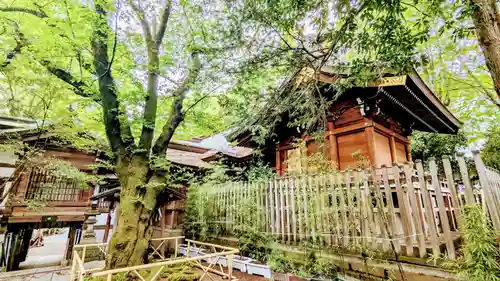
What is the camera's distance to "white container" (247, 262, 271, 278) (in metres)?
5.83

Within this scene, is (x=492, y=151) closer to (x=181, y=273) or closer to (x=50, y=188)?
(x=181, y=273)

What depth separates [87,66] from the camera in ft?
20.9

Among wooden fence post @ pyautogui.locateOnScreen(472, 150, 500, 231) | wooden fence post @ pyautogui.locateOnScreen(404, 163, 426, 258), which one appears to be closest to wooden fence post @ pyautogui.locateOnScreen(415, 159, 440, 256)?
wooden fence post @ pyautogui.locateOnScreen(404, 163, 426, 258)

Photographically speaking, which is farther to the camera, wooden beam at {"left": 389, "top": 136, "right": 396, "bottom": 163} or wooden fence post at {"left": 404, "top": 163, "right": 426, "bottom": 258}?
wooden beam at {"left": 389, "top": 136, "right": 396, "bottom": 163}

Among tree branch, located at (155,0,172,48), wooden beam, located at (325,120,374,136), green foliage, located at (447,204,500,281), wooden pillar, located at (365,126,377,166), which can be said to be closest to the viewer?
green foliage, located at (447,204,500,281)

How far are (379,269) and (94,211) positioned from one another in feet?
46.6

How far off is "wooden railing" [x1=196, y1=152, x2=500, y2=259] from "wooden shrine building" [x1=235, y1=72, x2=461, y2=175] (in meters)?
1.88

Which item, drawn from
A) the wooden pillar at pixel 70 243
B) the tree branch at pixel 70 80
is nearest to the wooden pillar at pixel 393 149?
the tree branch at pixel 70 80

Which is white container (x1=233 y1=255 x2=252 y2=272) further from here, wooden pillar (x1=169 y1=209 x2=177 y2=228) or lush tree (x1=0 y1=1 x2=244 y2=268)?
wooden pillar (x1=169 y1=209 x2=177 y2=228)

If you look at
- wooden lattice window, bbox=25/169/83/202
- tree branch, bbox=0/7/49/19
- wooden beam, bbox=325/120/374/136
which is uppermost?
tree branch, bbox=0/7/49/19

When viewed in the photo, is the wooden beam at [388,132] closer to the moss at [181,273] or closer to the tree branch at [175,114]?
the tree branch at [175,114]

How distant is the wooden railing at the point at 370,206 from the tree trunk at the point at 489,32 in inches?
72.9

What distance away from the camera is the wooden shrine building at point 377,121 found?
666 centimetres

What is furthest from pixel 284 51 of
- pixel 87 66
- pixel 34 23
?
pixel 34 23
